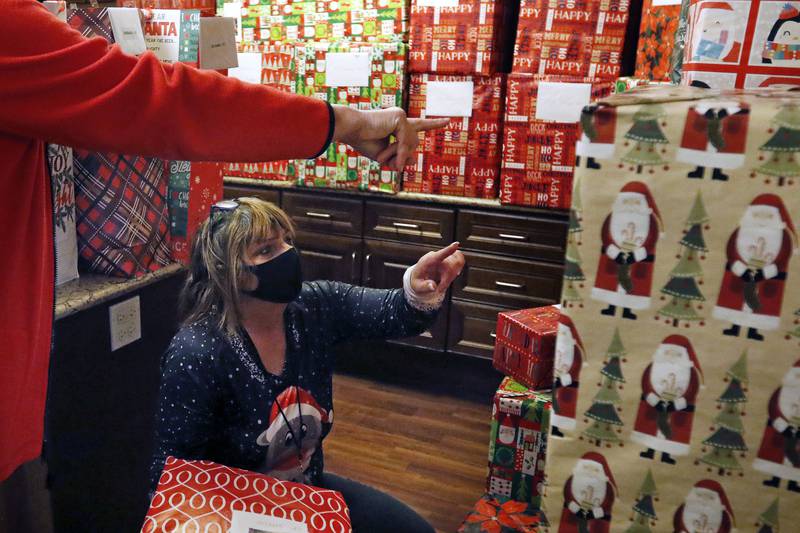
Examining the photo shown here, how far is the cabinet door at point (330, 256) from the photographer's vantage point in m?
3.33

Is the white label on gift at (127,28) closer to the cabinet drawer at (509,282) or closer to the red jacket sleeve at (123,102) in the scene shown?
the red jacket sleeve at (123,102)

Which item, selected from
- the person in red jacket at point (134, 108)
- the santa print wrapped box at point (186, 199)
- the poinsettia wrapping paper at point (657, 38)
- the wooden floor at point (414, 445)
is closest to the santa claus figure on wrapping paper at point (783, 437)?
the person in red jacket at point (134, 108)

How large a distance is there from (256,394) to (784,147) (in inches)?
46.3

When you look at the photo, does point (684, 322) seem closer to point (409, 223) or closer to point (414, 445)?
point (414, 445)

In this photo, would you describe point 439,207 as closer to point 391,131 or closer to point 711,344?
point 391,131

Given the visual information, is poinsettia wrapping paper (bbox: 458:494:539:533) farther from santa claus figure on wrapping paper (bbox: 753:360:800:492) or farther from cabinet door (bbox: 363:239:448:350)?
cabinet door (bbox: 363:239:448:350)

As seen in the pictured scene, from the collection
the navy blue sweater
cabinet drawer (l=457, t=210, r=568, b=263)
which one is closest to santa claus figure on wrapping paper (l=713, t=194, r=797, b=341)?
the navy blue sweater

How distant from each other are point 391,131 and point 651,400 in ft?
1.91

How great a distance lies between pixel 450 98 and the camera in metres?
3.08

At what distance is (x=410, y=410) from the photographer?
317 centimetres

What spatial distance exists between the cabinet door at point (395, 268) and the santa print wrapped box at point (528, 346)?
109cm

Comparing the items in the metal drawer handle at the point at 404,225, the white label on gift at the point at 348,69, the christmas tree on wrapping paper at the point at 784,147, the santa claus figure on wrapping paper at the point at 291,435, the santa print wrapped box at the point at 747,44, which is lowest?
the santa claus figure on wrapping paper at the point at 291,435

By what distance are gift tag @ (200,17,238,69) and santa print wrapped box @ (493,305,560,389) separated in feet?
3.65

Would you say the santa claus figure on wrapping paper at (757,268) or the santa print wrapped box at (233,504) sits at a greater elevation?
the santa claus figure on wrapping paper at (757,268)
